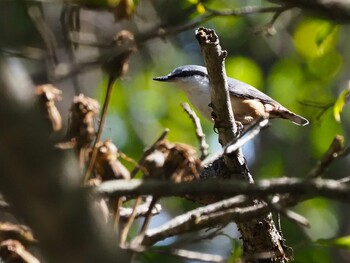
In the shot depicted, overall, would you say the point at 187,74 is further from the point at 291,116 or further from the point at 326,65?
the point at 326,65

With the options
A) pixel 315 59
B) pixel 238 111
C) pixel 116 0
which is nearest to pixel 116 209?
pixel 116 0

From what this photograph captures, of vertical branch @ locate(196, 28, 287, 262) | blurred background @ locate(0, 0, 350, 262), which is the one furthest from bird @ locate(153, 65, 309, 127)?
vertical branch @ locate(196, 28, 287, 262)

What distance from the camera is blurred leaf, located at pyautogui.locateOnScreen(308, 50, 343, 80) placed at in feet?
18.3

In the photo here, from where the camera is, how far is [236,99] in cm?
490

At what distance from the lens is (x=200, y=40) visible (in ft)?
9.34

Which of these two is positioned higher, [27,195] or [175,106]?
[27,195]

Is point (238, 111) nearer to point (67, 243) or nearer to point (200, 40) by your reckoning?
point (200, 40)

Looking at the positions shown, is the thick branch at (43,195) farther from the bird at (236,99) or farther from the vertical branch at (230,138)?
the bird at (236,99)

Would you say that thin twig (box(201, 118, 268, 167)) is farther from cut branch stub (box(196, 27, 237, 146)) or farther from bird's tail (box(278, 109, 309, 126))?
bird's tail (box(278, 109, 309, 126))

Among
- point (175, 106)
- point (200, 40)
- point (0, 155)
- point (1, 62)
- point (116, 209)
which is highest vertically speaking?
point (1, 62)

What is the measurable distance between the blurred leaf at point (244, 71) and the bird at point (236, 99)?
115 centimetres

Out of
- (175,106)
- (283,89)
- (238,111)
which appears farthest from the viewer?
(175,106)

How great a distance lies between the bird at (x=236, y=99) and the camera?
4812mm

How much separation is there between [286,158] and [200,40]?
13.3ft
